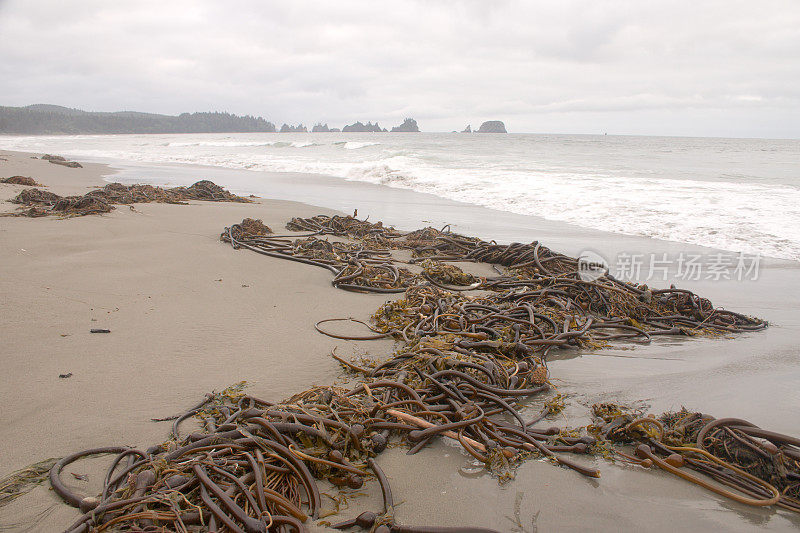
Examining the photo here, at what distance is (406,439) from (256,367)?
1.22 metres

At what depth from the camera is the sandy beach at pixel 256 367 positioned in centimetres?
195

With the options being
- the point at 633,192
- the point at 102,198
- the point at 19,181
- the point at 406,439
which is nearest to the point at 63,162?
the point at 19,181

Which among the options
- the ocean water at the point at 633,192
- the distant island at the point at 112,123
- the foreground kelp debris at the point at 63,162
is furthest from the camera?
the distant island at the point at 112,123

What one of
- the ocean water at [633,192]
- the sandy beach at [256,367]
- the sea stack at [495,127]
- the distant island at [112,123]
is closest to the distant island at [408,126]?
the sea stack at [495,127]

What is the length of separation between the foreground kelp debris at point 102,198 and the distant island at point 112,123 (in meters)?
91.6

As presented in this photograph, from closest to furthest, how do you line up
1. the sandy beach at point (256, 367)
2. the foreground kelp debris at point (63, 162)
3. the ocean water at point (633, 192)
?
the sandy beach at point (256, 367), the ocean water at point (633, 192), the foreground kelp debris at point (63, 162)

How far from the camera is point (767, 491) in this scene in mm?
1986

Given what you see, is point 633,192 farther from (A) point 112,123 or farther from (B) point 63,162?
(A) point 112,123

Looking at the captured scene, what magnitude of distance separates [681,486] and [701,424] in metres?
0.36

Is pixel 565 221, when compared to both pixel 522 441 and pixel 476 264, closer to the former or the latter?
pixel 476 264

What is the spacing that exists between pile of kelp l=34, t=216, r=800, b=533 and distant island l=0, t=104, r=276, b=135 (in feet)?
329

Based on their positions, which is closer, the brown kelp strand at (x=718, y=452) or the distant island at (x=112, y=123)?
the brown kelp strand at (x=718, y=452)

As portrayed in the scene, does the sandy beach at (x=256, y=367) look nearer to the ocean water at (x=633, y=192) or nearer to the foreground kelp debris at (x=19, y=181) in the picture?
the ocean water at (x=633, y=192)

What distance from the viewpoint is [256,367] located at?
308 cm
